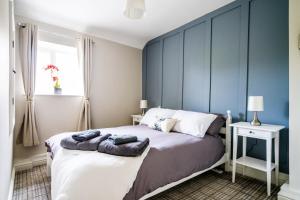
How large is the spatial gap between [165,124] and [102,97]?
1625mm

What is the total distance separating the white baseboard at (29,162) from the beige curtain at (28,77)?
0.86ft

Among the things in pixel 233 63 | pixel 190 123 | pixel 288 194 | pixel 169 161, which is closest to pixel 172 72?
pixel 233 63

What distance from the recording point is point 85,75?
10.5 ft

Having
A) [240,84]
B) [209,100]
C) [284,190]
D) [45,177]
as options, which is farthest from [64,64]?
[284,190]

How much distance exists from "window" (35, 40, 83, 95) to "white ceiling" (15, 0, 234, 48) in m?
A: 0.45

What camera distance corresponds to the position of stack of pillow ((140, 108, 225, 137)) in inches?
92.4

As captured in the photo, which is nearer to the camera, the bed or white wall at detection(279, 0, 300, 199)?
the bed

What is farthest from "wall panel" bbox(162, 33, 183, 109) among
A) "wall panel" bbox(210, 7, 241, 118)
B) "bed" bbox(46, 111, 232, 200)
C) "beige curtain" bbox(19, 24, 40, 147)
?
"beige curtain" bbox(19, 24, 40, 147)

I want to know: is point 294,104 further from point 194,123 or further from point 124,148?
point 124,148

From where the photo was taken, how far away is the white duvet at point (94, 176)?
1188mm

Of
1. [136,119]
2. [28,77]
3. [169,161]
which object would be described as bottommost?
[169,161]

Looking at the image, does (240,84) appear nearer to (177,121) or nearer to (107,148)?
(177,121)

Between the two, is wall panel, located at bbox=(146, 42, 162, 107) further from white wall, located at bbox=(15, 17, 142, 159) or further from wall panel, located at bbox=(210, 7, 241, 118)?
A: wall panel, located at bbox=(210, 7, 241, 118)

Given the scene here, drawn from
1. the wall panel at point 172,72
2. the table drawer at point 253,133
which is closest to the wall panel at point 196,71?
the wall panel at point 172,72
